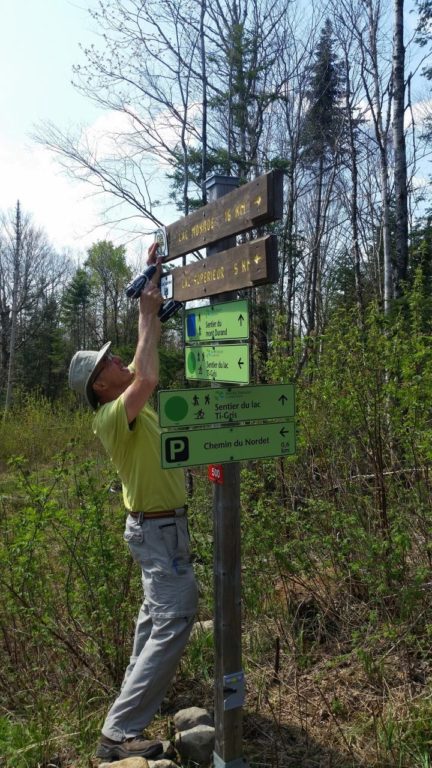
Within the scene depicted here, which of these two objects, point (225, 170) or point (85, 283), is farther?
point (85, 283)

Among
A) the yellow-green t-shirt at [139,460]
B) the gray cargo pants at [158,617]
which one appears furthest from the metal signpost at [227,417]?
the yellow-green t-shirt at [139,460]

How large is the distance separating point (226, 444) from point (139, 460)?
58 centimetres

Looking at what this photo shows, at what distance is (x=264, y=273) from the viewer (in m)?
2.12

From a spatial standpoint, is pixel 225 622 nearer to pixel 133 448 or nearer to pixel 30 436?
pixel 133 448

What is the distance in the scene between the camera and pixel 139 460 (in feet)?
9.02

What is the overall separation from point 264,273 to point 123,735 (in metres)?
2.20

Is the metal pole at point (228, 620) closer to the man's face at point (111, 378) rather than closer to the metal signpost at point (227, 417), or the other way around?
the metal signpost at point (227, 417)

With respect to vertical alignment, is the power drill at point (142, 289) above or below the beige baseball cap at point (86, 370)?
above

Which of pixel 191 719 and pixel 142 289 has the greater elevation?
pixel 142 289

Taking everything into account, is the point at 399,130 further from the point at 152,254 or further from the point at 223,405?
the point at 223,405

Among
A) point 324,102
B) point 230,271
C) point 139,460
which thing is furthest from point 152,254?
point 324,102

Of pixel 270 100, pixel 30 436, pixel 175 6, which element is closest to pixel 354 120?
pixel 270 100

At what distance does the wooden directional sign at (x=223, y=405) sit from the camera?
2303mm

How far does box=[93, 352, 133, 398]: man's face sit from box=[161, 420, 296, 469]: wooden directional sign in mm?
796
